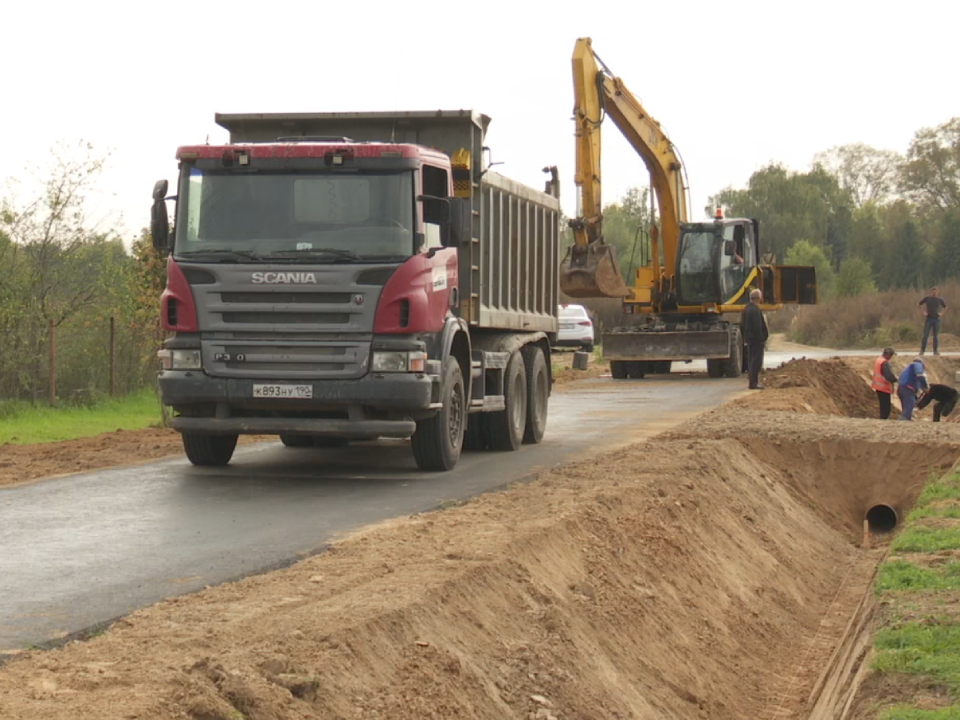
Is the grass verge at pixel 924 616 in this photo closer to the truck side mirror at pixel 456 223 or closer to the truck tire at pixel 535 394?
the truck side mirror at pixel 456 223

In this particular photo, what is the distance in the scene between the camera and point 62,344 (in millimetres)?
23359

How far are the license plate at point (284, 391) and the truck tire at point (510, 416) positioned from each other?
150 inches

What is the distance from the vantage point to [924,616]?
885 cm

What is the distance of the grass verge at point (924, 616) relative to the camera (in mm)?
7192

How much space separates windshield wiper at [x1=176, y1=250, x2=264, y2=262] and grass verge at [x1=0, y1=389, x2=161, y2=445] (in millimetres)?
5737

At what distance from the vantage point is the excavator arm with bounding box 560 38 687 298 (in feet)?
85.3

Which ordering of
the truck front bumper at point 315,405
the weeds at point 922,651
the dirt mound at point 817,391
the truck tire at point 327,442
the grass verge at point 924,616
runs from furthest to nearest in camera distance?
the dirt mound at point 817,391 < the truck tire at point 327,442 < the truck front bumper at point 315,405 < the weeds at point 922,651 < the grass verge at point 924,616

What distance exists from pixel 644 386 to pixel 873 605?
1944 cm

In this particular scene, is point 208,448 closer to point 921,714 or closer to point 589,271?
point 921,714

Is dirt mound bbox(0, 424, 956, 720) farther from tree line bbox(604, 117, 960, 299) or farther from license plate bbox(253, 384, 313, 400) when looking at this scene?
tree line bbox(604, 117, 960, 299)

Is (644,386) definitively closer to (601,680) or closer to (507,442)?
(507,442)

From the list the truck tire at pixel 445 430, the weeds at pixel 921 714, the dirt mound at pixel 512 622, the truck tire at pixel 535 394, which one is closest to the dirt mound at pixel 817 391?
the truck tire at pixel 535 394

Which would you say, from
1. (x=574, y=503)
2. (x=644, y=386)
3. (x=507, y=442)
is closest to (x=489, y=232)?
(x=507, y=442)

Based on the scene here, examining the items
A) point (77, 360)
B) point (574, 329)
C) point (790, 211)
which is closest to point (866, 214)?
point (790, 211)
